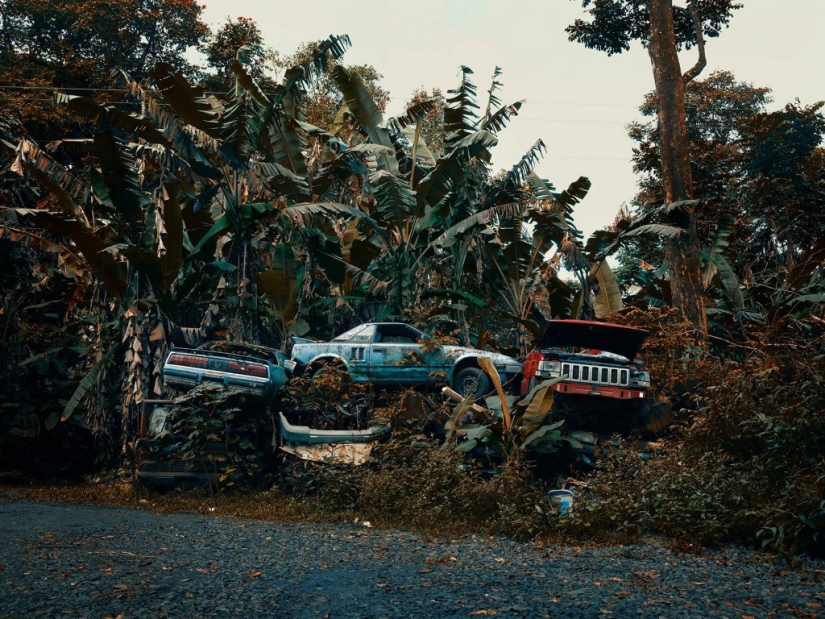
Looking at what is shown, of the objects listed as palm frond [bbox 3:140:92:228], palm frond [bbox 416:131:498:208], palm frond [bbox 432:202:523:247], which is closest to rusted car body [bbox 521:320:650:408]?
palm frond [bbox 432:202:523:247]

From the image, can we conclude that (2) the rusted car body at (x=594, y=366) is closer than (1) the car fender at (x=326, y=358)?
Yes

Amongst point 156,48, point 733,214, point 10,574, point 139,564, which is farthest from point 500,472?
point 156,48

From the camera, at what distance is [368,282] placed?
54.1 feet

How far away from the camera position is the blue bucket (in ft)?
28.9

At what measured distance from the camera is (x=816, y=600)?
552 centimetres

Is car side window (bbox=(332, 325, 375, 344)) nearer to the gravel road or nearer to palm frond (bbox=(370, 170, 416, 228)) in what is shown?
palm frond (bbox=(370, 170, 416, 228))

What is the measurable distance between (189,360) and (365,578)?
6789mm

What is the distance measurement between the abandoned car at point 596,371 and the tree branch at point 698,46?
→ 22.8 ft

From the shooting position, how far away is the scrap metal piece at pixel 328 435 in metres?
10.9

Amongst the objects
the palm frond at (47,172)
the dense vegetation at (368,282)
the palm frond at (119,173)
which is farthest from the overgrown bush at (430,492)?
the palm frond at (47,172)

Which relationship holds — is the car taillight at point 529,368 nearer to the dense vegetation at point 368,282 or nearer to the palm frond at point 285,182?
the dense vegetation at point 368,282

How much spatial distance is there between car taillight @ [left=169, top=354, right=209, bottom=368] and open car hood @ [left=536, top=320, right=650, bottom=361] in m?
5.18

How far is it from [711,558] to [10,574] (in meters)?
6.00

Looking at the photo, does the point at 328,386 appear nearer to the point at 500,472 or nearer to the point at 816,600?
the point at 500,472
